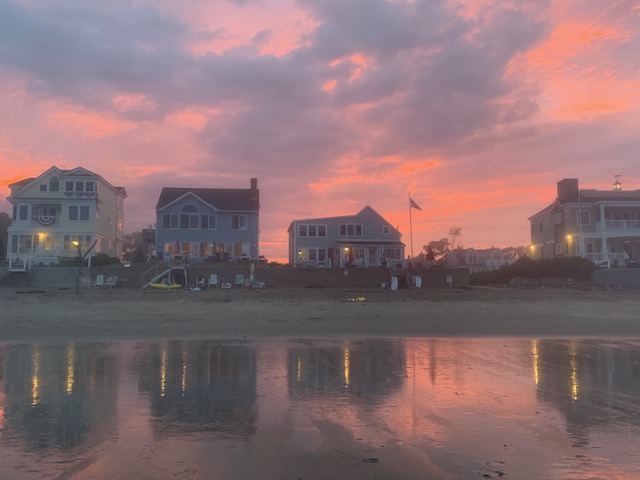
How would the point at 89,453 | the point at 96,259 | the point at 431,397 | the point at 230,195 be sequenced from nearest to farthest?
the point at 89,453 → the point at 431,397 → the point at 96,259 → the point at 230,195

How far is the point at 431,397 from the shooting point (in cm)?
1030

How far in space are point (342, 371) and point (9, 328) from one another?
1575 centimetres

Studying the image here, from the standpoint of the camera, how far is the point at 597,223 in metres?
55.6

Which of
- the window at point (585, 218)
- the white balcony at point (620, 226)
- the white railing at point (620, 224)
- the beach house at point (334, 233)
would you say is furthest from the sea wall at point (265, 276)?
the white railing at point (620, 224)

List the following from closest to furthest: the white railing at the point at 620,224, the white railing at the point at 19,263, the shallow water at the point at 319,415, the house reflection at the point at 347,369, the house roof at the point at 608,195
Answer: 1. the shallow water at the point at 319,415
2. the house reflection at the point at 347,369
3. the white railing at the point at 19,263
4. the white railing at the point at 620,224
5. the house roof at the point at 608,195

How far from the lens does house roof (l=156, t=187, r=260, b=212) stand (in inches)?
2138

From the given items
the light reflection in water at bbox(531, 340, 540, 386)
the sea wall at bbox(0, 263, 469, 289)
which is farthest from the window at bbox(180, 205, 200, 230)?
the light reflection in water at bbox(531, 340, 540, 386)

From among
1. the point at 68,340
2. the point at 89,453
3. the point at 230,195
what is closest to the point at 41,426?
the point at 89,453

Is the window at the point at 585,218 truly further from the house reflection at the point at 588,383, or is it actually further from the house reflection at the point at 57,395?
the house reflection at the point at 57,395

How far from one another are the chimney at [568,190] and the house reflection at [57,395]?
54846mm

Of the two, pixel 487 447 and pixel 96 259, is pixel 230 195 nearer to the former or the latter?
pixel 96 259

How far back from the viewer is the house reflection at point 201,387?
335 inches

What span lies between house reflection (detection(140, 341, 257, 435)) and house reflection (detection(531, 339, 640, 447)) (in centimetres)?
531

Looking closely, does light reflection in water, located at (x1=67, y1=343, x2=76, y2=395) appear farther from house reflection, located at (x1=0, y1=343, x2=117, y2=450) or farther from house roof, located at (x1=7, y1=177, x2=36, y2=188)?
house roof, located at (x1=7, y1=177, x2=36, y2=188)
